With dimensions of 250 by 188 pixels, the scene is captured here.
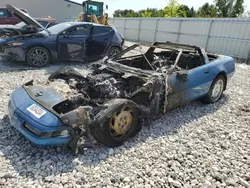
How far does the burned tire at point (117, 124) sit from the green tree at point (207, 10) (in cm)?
3033

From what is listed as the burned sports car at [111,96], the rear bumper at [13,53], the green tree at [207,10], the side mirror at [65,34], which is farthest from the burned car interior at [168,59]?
the green tree at [207,10]

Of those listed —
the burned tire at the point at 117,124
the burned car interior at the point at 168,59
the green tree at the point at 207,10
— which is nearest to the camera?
the burned tire at the point at 117,124

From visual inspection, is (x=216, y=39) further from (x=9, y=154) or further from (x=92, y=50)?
(x=9, y=154)

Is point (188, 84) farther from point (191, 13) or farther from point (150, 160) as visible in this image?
point (191, 13)

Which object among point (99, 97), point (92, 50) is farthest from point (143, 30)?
point (99, 97)

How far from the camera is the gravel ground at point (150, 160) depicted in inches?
107

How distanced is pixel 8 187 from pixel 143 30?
667 inches

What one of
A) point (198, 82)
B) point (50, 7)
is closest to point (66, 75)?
point (198, 82)

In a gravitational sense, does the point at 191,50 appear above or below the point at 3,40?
above

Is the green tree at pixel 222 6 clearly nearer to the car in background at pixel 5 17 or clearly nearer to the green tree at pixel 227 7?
the green tree at pixel 227 7

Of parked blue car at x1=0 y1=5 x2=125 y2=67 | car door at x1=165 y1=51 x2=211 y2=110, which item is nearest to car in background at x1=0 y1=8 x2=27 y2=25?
parked blue car at x1=0 y1=5 x2=125 y2=67

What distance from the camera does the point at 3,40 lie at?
706 centimetres

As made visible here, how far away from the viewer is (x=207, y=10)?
105ft

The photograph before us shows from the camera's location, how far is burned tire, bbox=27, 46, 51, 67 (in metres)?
7.30
